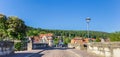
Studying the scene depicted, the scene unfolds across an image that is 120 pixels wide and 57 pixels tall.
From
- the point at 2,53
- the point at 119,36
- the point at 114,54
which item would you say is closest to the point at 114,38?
the point at 119,36

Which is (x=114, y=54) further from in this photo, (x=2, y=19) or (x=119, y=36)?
(x=2, y=19)

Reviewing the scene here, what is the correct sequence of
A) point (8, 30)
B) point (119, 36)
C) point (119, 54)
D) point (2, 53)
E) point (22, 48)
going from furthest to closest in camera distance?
point (8, 30) → point (22, 48) → point (119, 36) → point (2, 53) → point (119, 54)

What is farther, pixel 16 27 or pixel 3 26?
pixel 3 26

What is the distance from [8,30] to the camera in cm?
7975

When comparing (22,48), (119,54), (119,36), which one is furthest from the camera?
(22,48)

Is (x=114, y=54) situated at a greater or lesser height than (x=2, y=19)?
lesser

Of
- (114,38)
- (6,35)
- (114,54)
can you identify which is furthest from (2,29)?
(114,54)

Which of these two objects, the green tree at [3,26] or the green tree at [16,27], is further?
the green tree at [16,27]

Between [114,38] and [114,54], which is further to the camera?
[114,38]

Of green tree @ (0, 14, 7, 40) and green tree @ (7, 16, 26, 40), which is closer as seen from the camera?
green tree @ (0, 14, 7, 40)

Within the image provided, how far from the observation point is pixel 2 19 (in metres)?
80.8

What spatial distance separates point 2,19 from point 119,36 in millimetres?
44696

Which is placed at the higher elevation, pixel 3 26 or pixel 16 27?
pixel 3 26

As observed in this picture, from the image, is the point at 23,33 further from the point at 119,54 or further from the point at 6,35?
the point at 119,54
